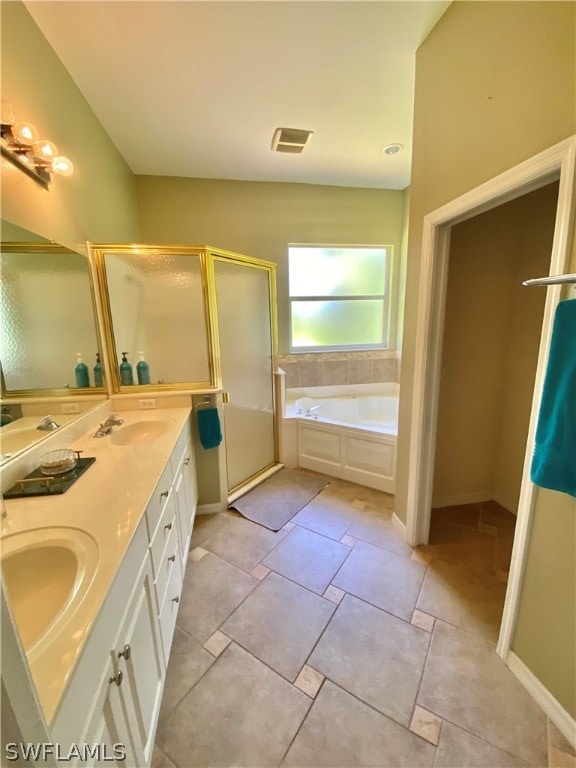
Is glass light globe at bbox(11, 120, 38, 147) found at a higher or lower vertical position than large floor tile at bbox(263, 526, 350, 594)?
higher

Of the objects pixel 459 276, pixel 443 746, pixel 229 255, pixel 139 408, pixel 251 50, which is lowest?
pixel 443 746

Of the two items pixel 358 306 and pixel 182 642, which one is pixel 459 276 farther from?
pixel 182 642

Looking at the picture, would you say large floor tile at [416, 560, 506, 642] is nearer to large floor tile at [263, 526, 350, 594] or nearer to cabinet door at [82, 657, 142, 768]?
large floor tile at [263, 526, 350, 594]

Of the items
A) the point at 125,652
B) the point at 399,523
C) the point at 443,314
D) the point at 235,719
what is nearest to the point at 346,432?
the point at 399,523

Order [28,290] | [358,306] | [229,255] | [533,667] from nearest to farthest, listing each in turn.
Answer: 1. [533,667]
2. [28,290]
3. [229,255]
4. [358,306]

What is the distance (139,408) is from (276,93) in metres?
2.22

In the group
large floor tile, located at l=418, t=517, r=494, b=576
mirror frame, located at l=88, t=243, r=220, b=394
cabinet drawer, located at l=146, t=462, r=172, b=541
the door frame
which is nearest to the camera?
the door frame

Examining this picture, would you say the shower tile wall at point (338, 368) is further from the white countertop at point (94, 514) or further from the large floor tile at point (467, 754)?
the large floor tile at point (467, 754)

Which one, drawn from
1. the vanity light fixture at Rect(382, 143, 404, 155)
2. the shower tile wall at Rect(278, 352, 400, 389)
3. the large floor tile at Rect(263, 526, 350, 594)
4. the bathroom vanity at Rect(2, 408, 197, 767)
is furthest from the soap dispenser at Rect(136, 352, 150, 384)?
the vanity light fixture at Rect(382, 143, 404, 155)

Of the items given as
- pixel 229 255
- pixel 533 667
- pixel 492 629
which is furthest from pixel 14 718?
pixel 229 255

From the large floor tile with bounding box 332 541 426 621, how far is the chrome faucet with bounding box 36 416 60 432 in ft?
5.57

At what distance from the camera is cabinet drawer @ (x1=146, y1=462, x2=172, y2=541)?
112cm

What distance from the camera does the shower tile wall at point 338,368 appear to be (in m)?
3.53

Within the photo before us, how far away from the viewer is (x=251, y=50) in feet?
5.21
